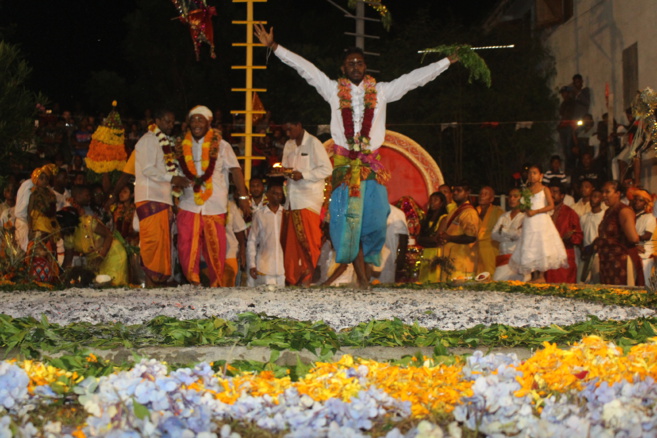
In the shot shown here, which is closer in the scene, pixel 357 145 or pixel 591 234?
pixel 357 145

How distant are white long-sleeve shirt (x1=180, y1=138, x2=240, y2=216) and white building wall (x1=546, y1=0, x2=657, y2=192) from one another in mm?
9069

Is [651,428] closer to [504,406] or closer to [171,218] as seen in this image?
[504,406]

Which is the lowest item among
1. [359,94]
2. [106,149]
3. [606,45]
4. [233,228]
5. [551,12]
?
[233,228]

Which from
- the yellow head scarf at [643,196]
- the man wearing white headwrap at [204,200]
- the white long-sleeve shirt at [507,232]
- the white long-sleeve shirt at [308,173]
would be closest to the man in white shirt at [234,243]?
the white long-sleeve shirt at [308,173]

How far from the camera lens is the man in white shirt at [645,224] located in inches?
435

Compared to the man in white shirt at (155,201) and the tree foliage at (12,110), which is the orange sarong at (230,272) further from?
the tree foliage at (12,110)

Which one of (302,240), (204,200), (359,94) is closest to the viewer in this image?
(359,94)

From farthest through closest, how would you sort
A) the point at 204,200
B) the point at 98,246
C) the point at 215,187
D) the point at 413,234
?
1. the point at 413,234
2. the point at 98,246
3. the point at 215,187
4. the point at 204,200

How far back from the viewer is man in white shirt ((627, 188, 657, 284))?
36.2 feet

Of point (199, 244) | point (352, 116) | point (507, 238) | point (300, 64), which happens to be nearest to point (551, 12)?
point (507, 238)

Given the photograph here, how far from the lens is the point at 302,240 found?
10445 millimetres

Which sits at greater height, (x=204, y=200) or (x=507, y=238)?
(x=204, y=200)

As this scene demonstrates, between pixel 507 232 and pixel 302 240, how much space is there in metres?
2.83

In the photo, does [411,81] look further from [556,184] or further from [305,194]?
[556,184]
